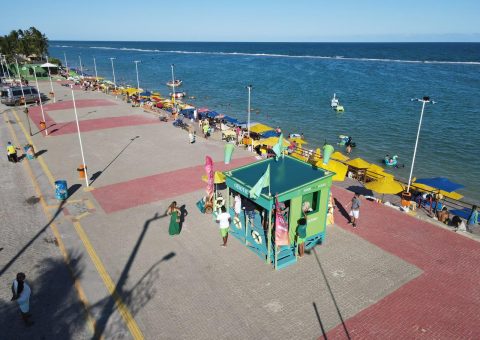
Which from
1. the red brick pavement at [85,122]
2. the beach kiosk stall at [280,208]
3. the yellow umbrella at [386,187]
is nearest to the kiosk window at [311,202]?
the beach kiosk stall at [280,208]

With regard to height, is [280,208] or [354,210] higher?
[280,208]

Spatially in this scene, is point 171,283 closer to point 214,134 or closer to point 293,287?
point 293,287

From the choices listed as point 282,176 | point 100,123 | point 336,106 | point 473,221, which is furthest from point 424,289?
point 336,106

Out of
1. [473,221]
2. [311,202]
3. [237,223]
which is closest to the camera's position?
[311,202]

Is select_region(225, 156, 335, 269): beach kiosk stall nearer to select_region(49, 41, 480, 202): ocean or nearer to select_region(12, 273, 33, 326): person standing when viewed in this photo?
select_region(12, 273, 33, 326): person standing

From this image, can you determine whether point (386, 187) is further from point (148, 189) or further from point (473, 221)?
point (148, 189)

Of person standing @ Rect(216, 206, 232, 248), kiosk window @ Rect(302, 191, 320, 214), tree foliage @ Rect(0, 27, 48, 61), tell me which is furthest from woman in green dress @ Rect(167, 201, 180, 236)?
tree foliage @ Rect(0, 27, 48, 61)

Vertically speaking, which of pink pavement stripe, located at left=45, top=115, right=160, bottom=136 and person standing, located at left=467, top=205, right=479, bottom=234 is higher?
pink pavement stripe, located at left=45, top=115, right=160, bottom=136

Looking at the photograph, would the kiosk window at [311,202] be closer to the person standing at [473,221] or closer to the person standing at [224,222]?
the person standing at [224,222]
